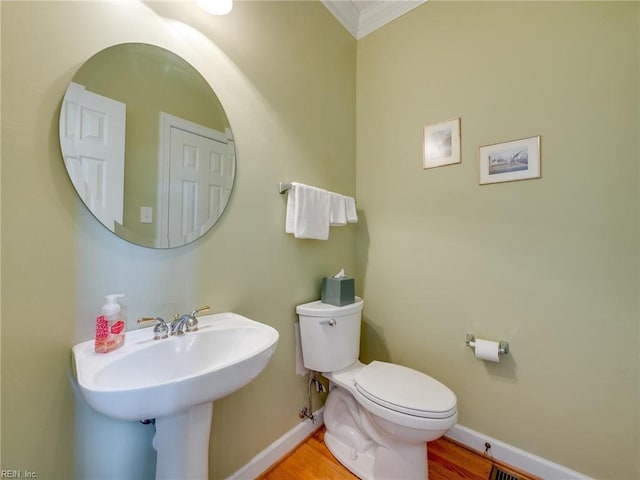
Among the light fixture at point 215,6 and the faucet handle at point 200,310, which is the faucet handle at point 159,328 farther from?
the light fixture at point 215,6

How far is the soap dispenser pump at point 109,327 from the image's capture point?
729 millimetres

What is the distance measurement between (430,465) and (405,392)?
1.75 feet

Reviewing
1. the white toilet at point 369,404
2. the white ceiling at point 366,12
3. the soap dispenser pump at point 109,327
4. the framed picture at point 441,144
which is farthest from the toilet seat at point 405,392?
the white ceiling at point 366,12

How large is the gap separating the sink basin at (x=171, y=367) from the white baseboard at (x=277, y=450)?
2.10 feet

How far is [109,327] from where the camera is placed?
0.75 m

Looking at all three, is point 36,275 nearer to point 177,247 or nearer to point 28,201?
point 28,201

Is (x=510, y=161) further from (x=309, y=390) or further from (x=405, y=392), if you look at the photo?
(x=309, y=390)

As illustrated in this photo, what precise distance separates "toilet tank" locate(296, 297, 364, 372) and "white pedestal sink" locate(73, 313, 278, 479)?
16.8 inches

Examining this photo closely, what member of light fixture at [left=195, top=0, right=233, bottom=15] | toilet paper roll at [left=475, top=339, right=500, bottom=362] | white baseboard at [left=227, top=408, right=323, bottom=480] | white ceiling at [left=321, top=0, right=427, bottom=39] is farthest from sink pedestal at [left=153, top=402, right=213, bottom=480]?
white ceiling at [left=321, top=0, right=427, bottom=39]

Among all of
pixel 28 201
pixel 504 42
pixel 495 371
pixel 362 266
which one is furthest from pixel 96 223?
pixel 504 42

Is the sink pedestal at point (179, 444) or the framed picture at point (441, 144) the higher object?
the framed picture at point (441, 144)

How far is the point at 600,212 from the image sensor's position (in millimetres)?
1100

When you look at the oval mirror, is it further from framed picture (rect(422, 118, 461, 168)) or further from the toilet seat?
framed picture (rect(422, 118, 461, 168))

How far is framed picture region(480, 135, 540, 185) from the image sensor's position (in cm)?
123
